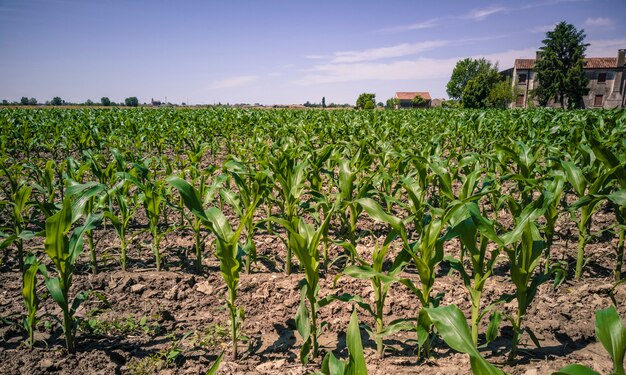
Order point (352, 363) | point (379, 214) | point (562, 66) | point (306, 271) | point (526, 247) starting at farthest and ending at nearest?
point (562, 66), point (379, 214), point (306, 271), point (526, 247), point (352, 363)

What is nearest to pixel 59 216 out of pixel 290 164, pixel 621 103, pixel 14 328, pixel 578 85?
pixel 14 328

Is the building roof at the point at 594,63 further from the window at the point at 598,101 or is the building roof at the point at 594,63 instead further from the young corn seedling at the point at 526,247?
the young corn seedling at the point at 526,247

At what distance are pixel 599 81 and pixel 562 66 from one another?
12436 mm

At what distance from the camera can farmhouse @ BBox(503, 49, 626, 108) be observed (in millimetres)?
56938

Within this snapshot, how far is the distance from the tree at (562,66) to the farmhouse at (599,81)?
16.6 ft

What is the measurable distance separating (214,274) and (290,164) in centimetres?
146

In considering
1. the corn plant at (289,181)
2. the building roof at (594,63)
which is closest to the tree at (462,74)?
the building roof at (594,63)

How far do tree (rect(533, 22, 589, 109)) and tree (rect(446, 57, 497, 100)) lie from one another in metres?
33.8

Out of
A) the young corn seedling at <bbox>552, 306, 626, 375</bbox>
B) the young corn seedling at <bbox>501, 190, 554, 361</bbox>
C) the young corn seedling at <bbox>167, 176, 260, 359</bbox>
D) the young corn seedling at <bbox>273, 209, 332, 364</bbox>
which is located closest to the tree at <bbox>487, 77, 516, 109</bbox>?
the young corn seedling at <bbox>501, 190, 554, 361</bbox>

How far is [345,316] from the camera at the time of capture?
2844 mm

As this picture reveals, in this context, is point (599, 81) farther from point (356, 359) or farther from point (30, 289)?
point (30, 289)

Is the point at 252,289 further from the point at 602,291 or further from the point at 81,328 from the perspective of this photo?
the point at 602,291

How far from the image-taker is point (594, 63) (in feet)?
193

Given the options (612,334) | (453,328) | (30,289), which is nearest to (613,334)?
(612,334)
